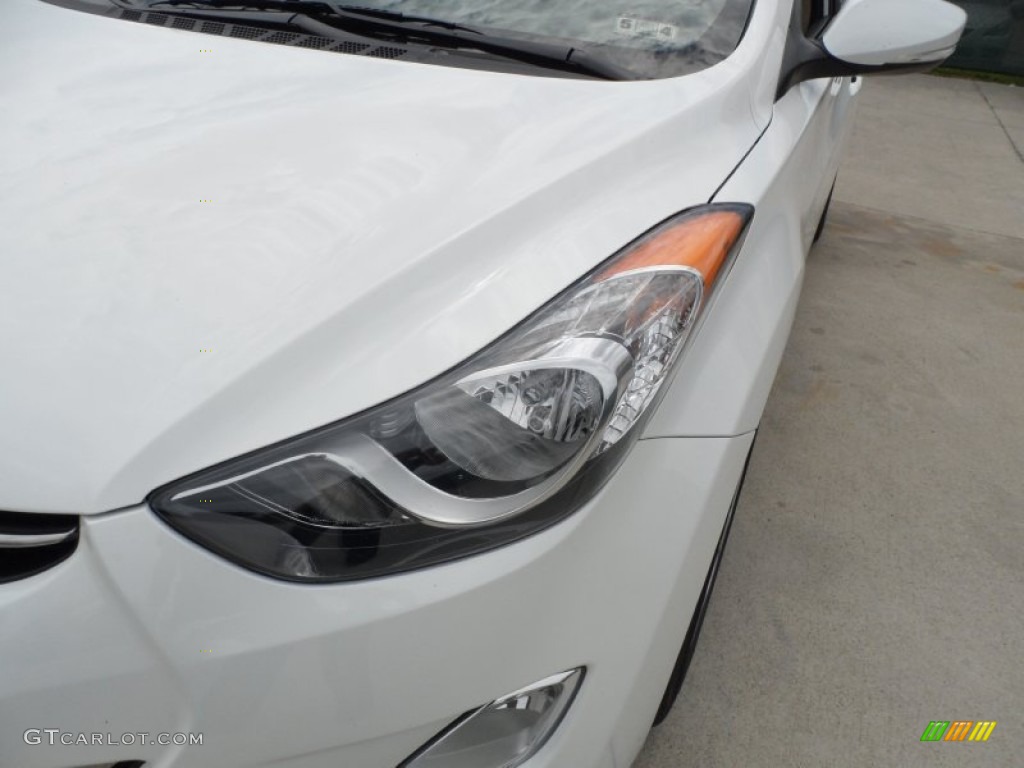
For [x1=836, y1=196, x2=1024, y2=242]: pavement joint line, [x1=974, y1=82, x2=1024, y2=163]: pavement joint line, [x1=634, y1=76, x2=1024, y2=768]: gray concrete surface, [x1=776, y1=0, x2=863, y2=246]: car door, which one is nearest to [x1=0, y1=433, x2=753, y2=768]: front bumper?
[x1=634, y1=76, x2=1024, y2=768]: gray concrete surface

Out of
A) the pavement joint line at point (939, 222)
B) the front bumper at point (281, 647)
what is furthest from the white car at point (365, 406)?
the pavement joint line at point (939, 222)

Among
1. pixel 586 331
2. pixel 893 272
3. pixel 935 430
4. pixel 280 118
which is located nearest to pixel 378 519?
pixel 586 331

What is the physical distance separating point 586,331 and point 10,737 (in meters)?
0.75

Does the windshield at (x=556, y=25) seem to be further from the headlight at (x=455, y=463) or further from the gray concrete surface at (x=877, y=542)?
the gray concrete surface at (x=877, y=542)

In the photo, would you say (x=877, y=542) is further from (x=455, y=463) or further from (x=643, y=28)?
(x=455, y=463)

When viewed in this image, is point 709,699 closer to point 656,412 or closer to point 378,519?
point 656,412

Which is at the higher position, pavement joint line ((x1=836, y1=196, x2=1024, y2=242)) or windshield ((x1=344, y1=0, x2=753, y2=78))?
windshield ((x1=344, y1=0, x2=753, y2=78))

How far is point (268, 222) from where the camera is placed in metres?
1.17

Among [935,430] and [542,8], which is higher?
[542,8]

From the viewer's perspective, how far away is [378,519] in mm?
963

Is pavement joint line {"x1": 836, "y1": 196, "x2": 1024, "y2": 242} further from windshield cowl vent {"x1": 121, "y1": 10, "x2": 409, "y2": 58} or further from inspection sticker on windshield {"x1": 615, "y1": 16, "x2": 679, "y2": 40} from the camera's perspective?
windshield cowl vent {"x1": 121, "y1": 10, "x2": 409, "y2": 58}

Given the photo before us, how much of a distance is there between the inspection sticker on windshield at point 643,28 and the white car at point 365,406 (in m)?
0.18

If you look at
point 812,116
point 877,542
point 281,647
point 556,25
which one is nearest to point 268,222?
point 281,647

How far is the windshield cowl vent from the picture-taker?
1622 mm
